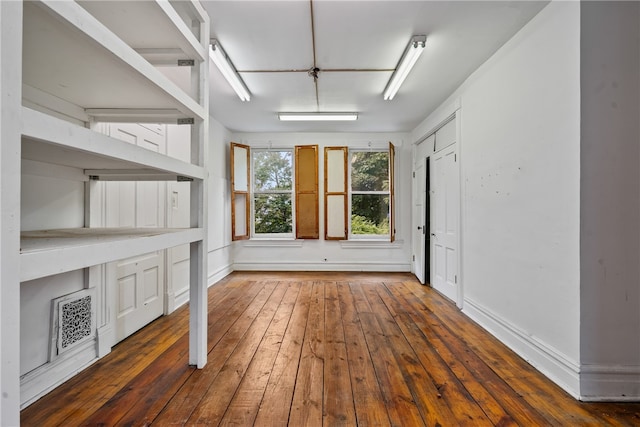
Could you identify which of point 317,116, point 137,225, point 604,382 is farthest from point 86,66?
point 604,382

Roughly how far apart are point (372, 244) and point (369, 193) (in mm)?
985

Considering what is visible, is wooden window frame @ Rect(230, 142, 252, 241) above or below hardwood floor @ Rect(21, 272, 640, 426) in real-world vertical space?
above

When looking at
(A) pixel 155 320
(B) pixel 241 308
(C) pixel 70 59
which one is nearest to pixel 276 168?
(B) pixel 241 308

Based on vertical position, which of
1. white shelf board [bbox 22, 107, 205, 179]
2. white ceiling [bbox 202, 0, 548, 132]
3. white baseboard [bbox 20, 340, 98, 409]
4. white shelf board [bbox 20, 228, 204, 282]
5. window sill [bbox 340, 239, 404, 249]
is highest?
white ceiling [bbox 202, 0, 548, 132]

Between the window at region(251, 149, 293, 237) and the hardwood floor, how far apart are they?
247cm

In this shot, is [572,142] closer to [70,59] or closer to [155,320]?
[70,59]

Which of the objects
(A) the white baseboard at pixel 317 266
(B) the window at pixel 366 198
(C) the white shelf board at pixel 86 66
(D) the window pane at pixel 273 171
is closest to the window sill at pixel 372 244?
(B) the window at pixel 366 198

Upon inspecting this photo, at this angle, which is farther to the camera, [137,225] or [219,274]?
[219,274]

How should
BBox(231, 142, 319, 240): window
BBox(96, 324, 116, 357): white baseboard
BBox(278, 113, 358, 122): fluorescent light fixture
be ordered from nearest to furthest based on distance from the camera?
BBox(96, 324, 116, 357): white baseboard < BBox(278, 113, 358, 122): fluorescent light fixture < BBox(231, 142, 319, 240): window

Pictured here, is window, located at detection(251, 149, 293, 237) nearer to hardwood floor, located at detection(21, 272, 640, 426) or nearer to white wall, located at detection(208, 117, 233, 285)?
white wall, located at detection(208, 117, 233, 285)

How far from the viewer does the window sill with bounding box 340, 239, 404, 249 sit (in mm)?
5121

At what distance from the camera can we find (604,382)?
165 cm

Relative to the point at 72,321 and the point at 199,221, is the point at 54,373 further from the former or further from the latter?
the point at 199,221

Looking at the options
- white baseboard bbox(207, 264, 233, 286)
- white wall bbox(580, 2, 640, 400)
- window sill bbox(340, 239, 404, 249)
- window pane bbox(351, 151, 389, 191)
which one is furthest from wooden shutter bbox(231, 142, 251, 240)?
white wall bbox(580, 2, 640, 400)
